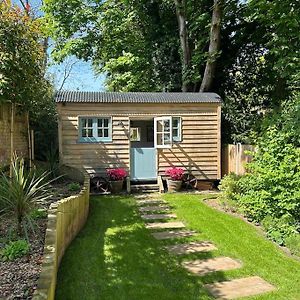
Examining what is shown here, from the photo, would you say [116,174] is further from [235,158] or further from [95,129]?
[235,158]

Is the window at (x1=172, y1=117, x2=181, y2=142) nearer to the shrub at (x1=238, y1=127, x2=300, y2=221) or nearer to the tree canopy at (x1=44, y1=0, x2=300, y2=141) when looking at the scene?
the tree canopy at (x1=44, y1=0, x2=300, y2=141)

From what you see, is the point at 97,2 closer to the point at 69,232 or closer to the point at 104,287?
the point at 69,232

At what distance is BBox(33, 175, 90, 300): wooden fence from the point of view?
9.18 ft

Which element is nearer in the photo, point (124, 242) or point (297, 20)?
point (124, 242)

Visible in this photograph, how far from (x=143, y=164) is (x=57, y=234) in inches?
251

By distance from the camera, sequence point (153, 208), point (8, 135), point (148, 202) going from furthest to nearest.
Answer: point (8, 135)
point (148, 202)
point (153, 208)

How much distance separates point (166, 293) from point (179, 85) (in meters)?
11.3

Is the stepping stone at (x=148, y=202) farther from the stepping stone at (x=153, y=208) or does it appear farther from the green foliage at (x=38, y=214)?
the green foliage at (x=38, y=214)

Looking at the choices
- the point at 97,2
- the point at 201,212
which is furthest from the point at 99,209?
the point at 97,2

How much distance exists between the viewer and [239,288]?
3742 mm

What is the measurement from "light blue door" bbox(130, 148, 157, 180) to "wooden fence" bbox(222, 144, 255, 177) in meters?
2.34

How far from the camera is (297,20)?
30.8 ft

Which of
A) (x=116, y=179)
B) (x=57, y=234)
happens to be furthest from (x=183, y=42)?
(x=57, y=234)

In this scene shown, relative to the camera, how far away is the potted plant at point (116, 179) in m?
9.48
